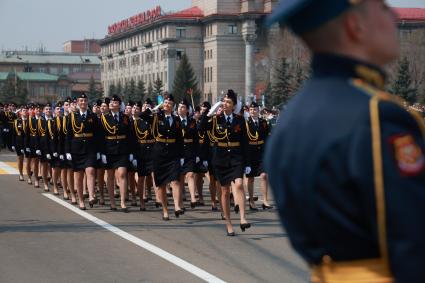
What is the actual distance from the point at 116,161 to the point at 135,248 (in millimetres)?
6237

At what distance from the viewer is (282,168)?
9.37 feet

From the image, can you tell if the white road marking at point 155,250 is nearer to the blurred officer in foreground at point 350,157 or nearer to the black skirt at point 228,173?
the black skirt at point 228,173

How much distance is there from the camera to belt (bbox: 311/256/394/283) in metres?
2.77

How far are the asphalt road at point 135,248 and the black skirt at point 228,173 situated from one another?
30.6 inches

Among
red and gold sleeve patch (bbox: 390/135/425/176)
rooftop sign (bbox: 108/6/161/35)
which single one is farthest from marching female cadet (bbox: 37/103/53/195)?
rooftop sign (bbox: 108/6/161/35)

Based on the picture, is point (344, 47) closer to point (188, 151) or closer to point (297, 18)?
point (297, 18)

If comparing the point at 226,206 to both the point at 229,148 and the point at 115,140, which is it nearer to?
the point at 229,148

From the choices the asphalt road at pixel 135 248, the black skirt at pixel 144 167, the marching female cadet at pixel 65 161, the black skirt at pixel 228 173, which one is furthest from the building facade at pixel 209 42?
the black skirt at pixel 228 173

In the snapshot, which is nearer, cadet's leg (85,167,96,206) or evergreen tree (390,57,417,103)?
cadet's leg (85,167,96,206)

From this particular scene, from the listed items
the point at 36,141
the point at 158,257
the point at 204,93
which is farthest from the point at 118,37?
the point at 158,257

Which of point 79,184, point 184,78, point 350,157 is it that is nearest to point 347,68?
point 350,157

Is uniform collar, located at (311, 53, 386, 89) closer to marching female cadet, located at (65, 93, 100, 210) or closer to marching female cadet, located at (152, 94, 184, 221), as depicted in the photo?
marching female cadet, located at (152, 94, 184, 221)

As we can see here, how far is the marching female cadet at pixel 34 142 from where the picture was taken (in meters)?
25.0

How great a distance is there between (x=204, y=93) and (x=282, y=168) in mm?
137688
